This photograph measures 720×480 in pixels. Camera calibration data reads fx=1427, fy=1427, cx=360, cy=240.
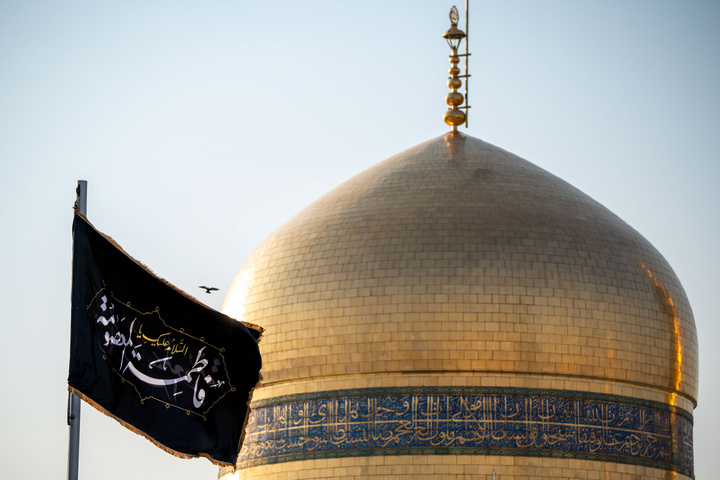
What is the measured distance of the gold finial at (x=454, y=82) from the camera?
20156 mm

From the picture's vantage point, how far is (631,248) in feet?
59.2

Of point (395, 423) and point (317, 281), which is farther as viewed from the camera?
point (317, 281)

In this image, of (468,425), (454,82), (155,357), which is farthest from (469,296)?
(155,357)

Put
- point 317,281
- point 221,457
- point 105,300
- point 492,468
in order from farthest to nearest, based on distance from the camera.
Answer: point 317,281
point 492,468
point 221,457
point 105,300

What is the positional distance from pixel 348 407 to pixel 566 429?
2.55 metres

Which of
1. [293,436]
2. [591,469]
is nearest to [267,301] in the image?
[293,436]

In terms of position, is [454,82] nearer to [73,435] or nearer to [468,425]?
[468,425]

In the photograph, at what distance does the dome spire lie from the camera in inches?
794

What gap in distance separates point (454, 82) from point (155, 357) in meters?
11.7

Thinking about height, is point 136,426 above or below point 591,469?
below

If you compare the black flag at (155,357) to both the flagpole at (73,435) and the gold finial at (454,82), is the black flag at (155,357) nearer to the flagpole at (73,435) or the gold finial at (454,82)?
the flagpole at (73,435)

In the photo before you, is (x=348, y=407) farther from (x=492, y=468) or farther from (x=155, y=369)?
(x=155, y=369)

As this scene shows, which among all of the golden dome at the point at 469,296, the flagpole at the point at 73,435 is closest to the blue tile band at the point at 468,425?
the golden dome at the point at 469,296

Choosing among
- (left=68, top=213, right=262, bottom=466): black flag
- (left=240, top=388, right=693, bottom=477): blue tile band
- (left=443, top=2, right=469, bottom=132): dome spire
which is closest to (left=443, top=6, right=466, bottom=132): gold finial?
(left=443, top=2, right=469, bottom=132): dome spire
